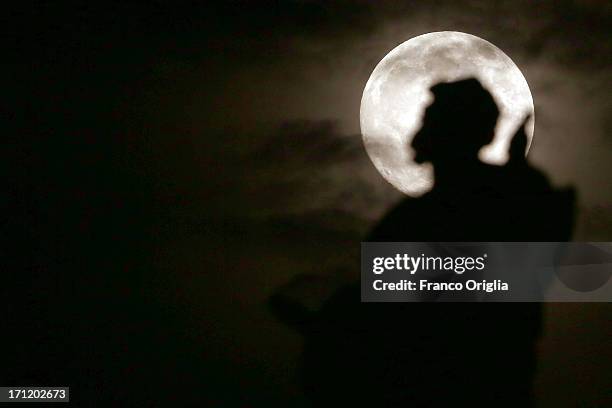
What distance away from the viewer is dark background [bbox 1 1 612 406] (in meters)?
1.76

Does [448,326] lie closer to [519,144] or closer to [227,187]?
[519,144]

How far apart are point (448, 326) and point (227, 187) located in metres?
1.11

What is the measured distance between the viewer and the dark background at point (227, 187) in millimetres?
1765

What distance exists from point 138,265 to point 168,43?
0.97 m

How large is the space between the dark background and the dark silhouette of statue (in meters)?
0.09

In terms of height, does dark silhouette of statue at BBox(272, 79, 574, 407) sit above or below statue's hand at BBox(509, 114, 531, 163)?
below

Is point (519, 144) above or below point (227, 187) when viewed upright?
above

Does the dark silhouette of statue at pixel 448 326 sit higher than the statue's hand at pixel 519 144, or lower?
lower

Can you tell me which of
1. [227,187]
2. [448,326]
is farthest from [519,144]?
[227,187]

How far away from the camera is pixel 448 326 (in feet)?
5.74

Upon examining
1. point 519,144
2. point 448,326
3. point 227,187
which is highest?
point 519,144

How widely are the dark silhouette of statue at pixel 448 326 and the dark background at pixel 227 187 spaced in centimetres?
9

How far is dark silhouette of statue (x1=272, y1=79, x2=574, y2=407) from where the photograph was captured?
174cm

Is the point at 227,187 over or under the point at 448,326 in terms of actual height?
over
